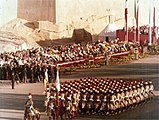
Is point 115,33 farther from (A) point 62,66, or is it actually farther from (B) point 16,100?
(B) point 16,100

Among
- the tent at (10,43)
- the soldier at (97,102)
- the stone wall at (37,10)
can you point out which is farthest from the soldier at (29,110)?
the stone wall at (37,10)

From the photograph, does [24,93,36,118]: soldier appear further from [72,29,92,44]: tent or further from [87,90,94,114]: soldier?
[72,29,92,44]: tent

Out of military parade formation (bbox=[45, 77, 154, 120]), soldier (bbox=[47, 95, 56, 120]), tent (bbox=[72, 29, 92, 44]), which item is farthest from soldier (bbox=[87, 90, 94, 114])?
tent (bbox=[72, 29, 92, 44])

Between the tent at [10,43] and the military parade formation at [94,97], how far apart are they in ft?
12.3

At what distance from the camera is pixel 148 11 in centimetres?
1614

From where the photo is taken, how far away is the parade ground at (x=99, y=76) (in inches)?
350

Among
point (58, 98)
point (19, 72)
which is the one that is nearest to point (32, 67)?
point (19, 72)

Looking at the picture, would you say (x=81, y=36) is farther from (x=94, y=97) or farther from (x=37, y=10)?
(x=94, y=97)

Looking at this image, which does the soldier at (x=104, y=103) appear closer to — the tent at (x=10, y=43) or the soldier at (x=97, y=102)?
the soldier at (x=97, y=102)

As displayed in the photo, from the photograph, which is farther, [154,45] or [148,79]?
[154,45]

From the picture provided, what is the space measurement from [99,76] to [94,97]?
1.41 m

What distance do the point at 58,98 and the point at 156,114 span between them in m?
1.79

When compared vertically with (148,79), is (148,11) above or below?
above

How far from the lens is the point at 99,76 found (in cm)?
1043
